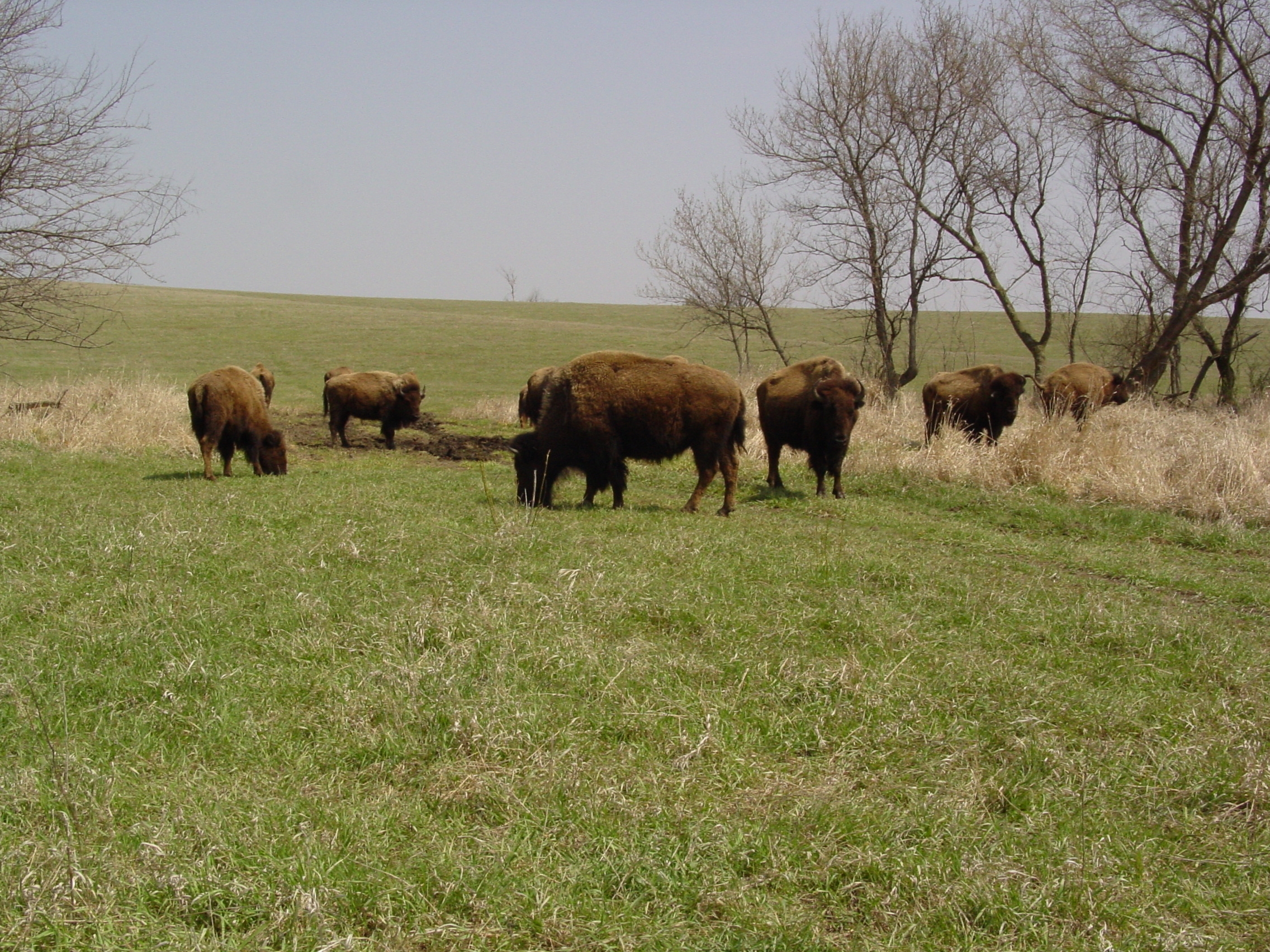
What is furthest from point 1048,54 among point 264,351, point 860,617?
point 264,351

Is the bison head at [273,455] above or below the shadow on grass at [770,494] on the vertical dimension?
above

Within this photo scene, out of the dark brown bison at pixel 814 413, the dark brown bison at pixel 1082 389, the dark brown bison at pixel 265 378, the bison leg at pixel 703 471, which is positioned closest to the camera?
the bison leg at pixel 703 471

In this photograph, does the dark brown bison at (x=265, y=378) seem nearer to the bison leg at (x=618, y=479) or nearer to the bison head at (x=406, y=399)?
the bison head at (x=406, y=399)

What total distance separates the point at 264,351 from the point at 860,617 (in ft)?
162

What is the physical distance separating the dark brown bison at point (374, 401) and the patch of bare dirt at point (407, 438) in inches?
17.2

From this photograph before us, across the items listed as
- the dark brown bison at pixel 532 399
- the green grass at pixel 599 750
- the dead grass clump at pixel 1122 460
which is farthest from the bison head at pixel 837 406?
the dark brown bison at pixel 532 399

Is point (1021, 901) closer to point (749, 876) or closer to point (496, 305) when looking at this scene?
point (749, 876)

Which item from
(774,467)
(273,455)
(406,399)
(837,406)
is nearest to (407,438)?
(406,399)

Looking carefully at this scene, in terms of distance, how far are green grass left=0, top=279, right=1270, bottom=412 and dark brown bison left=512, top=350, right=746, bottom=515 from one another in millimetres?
20650

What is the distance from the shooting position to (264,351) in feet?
167

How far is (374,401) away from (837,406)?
13406mm

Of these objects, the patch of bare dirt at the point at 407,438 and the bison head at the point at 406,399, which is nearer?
the patch of bare dirt at the point at 407,438

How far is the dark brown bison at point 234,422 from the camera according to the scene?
1441 cm

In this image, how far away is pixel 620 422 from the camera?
12.1 meters
